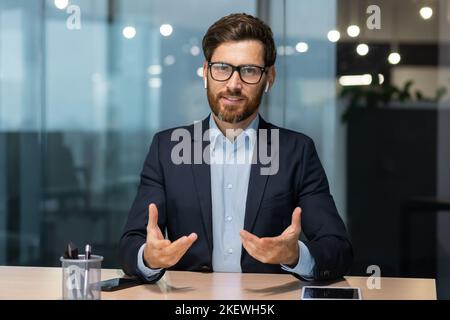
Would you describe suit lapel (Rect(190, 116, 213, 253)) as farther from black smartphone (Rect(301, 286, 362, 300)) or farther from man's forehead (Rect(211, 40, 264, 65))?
black smartphone (Rect(301, 286, 362, 300))

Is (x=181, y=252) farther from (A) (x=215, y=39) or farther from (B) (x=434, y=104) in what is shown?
(B) (x=434, y=104)

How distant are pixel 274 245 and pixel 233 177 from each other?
1.80 feet

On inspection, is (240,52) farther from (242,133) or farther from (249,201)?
(249,201)

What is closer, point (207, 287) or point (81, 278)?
point (81, 278)

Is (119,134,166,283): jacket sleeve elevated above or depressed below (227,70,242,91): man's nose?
below

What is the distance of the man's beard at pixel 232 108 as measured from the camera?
2.60 metres

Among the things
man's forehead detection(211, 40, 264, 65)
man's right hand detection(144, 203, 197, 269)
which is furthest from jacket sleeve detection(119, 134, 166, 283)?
man's forehead detection(211, 40, 264, 65)

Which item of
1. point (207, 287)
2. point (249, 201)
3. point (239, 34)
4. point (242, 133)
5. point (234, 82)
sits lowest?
point (207, 287)

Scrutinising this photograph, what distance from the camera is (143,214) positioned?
258 cm

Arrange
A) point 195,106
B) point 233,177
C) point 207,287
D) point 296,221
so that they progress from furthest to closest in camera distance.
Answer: point 195,106 → point 233,177 → point 207,287 → point 296,221

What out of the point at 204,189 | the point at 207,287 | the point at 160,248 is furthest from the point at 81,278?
the point at 204,189

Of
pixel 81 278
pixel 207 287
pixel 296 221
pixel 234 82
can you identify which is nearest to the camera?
pixel 81 278

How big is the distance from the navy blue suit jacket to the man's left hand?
32 centimetres

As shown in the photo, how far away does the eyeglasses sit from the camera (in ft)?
8.46
